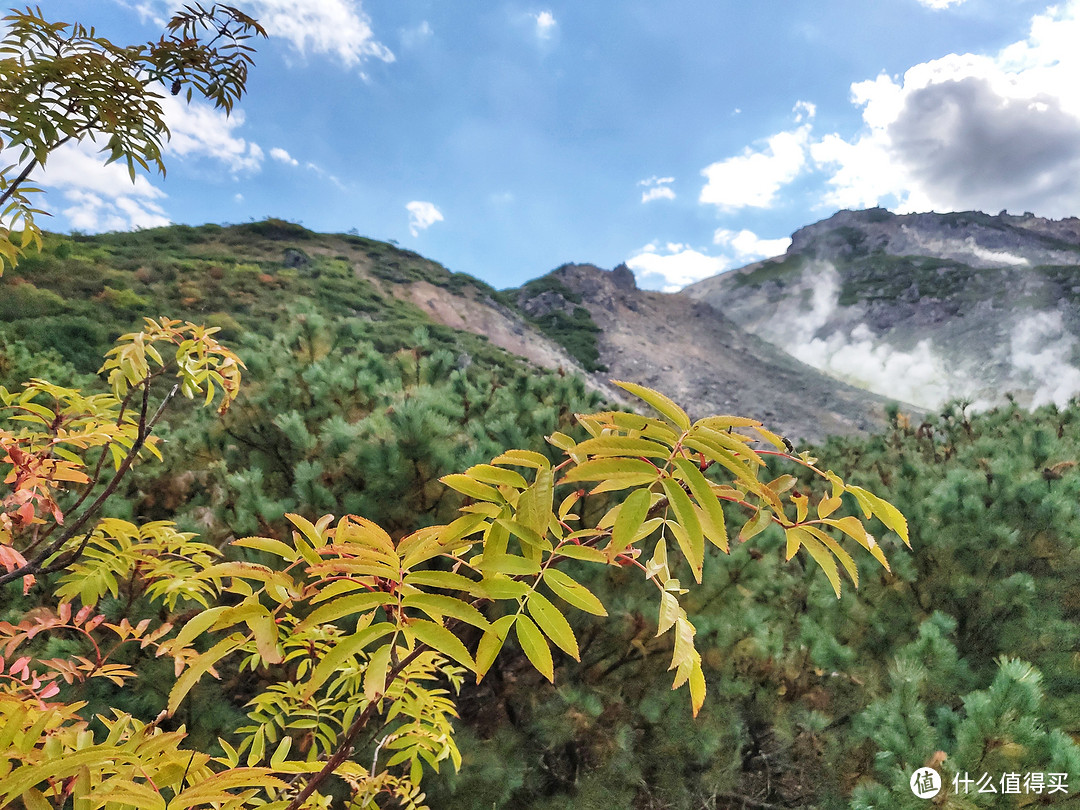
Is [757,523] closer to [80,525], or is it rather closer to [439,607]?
[439,607]

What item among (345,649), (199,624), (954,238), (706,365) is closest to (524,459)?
(345,649)

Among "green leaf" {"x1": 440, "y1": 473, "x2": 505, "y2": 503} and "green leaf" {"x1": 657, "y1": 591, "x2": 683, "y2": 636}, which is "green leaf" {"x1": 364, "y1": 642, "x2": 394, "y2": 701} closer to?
"green leaf" {"x1": 440, "y1": 473, "x2": 505, "y2": 503}

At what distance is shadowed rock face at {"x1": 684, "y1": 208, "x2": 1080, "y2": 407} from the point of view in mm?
37688

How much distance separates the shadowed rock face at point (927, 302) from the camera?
37.7 m

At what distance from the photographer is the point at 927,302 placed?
151ft

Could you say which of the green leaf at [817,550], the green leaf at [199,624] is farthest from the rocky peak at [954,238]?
the green leaf at [199,624]

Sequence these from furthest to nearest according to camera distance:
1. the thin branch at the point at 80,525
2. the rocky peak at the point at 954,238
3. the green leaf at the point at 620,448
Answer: the rocky peak at the point at 954,238 < the thin branch at the point at 80,525 < the green leaf at the point at 620,448

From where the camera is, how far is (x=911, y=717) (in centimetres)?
176

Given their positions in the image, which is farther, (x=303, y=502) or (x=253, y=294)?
(x=253, y=294)

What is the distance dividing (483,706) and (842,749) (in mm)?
1754

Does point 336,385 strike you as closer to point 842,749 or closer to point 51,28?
point 51,28

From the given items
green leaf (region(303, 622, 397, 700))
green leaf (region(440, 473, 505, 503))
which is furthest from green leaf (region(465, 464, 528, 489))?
green leaf (region(303, 622, 397, 700))

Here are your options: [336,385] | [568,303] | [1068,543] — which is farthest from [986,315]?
[336,385]

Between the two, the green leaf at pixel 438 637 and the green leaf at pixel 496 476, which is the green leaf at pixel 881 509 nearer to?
the green leaf at pixel 496 476
